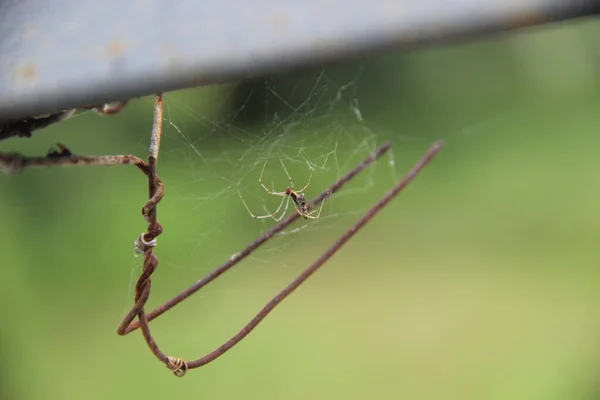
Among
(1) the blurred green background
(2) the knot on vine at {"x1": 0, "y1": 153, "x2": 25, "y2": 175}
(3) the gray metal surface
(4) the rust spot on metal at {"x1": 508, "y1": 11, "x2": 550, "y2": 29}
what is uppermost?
(3) the gray metal surface

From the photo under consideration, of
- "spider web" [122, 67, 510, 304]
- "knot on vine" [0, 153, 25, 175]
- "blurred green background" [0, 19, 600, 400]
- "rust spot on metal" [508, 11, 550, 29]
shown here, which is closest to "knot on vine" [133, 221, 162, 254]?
"knot on vine" [0, 153, 25, 175]

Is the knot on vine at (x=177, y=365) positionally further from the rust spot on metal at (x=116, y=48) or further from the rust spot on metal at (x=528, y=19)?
the rust spot on metal at (x=528, y=19)

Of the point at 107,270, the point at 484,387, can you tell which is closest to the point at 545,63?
the point at 484,387

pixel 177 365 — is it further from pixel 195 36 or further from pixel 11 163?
pixel 195 36

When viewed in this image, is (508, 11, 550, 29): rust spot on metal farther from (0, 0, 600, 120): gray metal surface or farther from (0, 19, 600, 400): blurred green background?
(0, 19, 600, 400): blurred green background

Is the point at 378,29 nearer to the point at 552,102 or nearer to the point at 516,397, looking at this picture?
the point at 516,397

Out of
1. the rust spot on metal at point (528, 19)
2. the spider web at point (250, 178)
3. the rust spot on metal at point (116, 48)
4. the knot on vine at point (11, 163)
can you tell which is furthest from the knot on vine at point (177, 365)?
the spider web at point (250, 178)

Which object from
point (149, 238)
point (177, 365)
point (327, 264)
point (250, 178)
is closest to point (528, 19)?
point (149, 238)

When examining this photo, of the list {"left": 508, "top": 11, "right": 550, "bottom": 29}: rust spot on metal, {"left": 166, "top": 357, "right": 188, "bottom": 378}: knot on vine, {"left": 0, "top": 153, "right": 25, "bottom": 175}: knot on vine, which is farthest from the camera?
{"left": 166, "top": 357, "right": 188, "bottom": 378}: knot on vine
